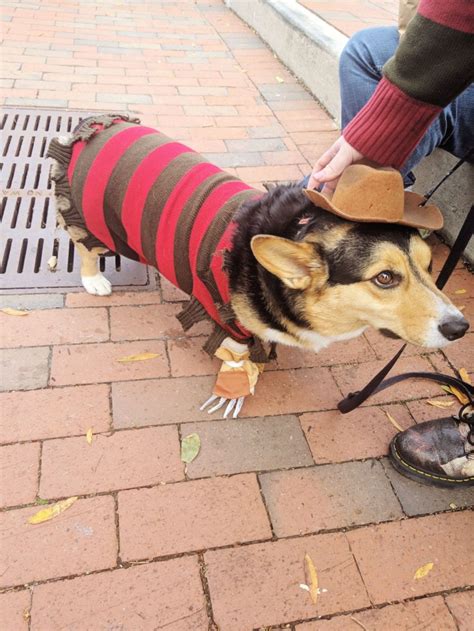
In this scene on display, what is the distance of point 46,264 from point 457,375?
2.51 meters

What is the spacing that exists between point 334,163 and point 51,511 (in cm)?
179

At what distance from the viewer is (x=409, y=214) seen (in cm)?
184

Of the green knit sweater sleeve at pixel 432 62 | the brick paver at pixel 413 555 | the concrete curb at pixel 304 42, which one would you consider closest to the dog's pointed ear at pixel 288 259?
the green knit sweater sleeve at pixel 432 62

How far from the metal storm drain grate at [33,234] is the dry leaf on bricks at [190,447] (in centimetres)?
113

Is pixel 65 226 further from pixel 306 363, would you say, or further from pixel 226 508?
pixel 226 508

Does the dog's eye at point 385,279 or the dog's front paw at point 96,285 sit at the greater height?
the dog's eye at point 385,279

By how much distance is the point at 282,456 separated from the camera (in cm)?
226

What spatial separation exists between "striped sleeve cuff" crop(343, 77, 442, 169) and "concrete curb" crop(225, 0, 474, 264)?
1.54 meters

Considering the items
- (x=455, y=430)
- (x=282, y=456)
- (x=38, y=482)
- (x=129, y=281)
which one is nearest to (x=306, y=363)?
(x=282, y=456)

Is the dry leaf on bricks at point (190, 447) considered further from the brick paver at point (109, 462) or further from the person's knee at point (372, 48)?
the person's knee at point (372, 48)

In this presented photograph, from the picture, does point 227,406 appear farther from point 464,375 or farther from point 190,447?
point 464,375

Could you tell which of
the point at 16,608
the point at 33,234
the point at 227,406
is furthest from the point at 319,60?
the point at 16,608

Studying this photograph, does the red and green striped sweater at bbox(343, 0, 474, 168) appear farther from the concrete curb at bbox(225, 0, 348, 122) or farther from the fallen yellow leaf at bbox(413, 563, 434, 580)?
the concrete curb at bbox(225, 0, 348, 122)

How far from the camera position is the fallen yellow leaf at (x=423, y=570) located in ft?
6.27
